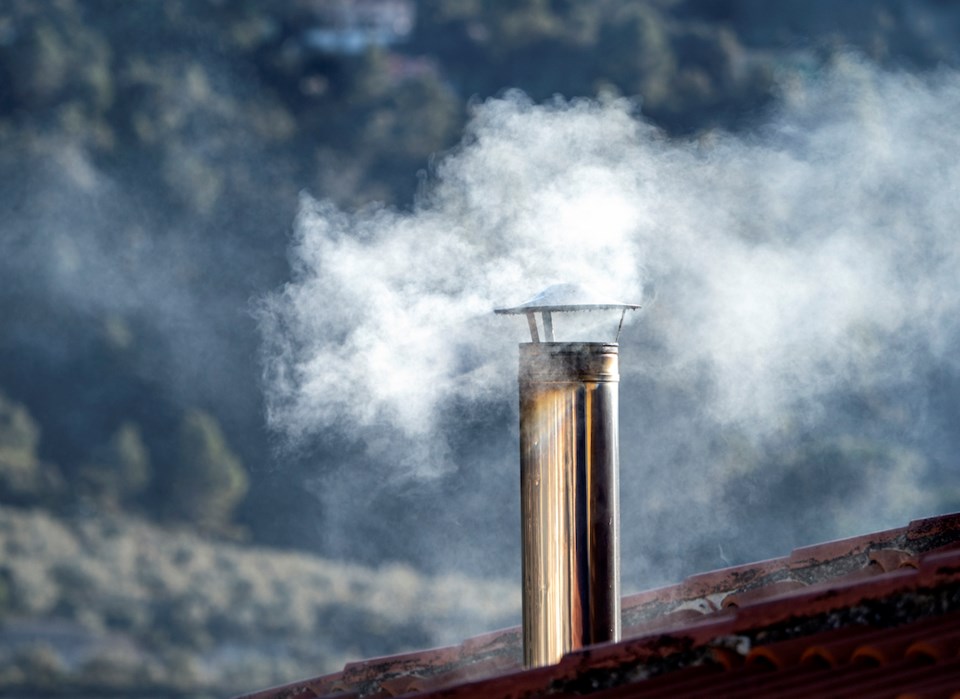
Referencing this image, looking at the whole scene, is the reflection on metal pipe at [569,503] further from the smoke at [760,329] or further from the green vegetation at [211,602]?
the green vegetation at [211,602]

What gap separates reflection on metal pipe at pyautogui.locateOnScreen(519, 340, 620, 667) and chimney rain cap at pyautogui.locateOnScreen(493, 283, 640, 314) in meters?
0.23

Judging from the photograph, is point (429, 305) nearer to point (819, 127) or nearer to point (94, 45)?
point (819, 127)

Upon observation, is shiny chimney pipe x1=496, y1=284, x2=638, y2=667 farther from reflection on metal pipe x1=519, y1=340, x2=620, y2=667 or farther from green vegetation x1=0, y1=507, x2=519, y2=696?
green vegetation x1=0, y1=507, x2=519, y2=696

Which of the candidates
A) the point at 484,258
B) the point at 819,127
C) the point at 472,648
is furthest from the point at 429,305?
the point at 819,127

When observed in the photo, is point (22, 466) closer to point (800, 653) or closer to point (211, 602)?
point (211, 602)

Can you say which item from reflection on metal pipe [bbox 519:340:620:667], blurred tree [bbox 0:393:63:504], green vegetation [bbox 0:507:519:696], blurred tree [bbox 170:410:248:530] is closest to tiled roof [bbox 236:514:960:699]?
reflection on metal pipe [bbox 519:340:620:667]

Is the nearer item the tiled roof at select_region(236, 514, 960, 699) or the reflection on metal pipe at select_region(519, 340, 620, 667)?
the tiled roof at select_region(236, 514, 960, 699)

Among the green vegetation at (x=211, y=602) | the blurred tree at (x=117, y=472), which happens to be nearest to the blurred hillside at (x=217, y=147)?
the blurred tree at (x=117, y=472)

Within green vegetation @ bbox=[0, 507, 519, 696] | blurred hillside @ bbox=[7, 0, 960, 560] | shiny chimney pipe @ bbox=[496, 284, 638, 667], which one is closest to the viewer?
shiny chimney pipe @ bbox=[496, 284, 638, 667]

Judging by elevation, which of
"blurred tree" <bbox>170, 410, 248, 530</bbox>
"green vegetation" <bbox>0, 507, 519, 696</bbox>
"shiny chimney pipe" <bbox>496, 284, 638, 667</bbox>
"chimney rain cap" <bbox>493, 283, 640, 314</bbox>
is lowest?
"shiny chimney pipe" <bbox>496, 284, 638, 667</bbox>

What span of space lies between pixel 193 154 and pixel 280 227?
8.35 ft

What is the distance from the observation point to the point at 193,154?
1040 inches

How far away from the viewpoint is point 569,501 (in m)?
3.59

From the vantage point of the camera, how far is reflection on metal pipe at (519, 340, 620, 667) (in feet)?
11.7
